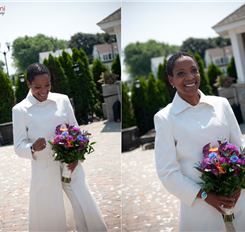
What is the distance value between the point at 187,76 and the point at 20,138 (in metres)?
1.33

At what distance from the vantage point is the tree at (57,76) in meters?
2.70

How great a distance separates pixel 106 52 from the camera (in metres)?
3.50

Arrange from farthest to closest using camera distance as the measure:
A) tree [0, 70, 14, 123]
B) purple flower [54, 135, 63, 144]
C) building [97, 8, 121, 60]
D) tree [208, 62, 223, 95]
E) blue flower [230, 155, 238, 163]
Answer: tree [208, 62, 223, 95] < building [97, 8, 121, 60] < tree [0, 70, 14, 123] < purple flower [54, 135, 63, 144] < blue flower [230, 155, 238, 163]

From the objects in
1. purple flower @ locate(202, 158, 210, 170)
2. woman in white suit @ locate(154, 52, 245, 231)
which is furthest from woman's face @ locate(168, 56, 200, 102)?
purple flower @ locate(202, 158, 210, 170)

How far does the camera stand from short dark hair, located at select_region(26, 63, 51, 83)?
240 cm

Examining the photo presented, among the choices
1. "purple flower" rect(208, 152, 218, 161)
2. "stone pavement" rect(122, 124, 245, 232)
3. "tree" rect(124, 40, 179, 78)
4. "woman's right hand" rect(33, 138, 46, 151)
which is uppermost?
"tree" rect(124, 40, 179, 78)

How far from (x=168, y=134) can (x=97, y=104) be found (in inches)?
57.2

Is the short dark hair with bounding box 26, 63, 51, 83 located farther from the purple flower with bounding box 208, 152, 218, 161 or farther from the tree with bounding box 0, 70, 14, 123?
the purple flower with bounding box 208, 152, 218, 161

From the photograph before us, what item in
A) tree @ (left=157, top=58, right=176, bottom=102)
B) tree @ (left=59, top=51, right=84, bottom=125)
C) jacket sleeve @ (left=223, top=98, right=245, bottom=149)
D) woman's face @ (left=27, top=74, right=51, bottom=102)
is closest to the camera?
jacket sleeve @ (left=223, top=98, right=245, bottom=149)

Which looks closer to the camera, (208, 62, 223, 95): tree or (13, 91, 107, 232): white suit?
(13, 91, 107, 232): white suit

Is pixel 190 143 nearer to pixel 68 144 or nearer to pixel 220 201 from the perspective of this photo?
pixel 220 201

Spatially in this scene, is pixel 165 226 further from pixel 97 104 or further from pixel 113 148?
pixel 97 104

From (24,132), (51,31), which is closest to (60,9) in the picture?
(51,31)

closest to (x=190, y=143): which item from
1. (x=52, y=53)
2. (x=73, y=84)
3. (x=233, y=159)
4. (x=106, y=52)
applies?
(x=233, y=159)
